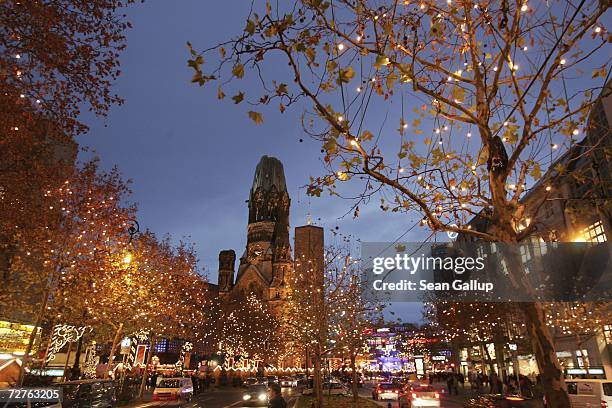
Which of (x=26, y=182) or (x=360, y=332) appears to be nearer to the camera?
(x=26, y=182)

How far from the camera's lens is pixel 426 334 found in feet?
183

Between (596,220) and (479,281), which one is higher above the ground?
(596,220)

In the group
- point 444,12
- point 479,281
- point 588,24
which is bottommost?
point 479,281

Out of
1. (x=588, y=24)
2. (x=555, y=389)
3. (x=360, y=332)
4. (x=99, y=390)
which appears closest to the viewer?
(x=555, y=389)

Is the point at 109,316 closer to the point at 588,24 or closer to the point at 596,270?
the point at 588,24

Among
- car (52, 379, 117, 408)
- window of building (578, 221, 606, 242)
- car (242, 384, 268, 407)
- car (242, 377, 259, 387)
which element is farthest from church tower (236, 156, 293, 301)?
car (52, 379, 117, 408)

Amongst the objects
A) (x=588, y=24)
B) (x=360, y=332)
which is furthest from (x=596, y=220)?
(x=588, y=24)

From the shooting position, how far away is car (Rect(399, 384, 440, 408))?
1978cm

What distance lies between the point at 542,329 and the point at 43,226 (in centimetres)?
1935

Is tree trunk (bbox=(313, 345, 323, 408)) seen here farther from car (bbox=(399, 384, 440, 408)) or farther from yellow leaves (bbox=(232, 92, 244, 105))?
yellow leaves (bbox=(232, 92, 244, 105))

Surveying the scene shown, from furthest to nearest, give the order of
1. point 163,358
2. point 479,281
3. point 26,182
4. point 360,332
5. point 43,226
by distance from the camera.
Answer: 1. point 163,358
2. point 360,332
3. point 43,226
4. point 26,182
5. point 479,281

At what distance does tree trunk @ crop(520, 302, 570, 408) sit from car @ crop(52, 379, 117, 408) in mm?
15099

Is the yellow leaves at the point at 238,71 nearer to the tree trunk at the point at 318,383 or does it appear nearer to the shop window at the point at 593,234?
the tree trunk at the point at 318,383

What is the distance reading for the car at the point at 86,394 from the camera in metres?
15.1
